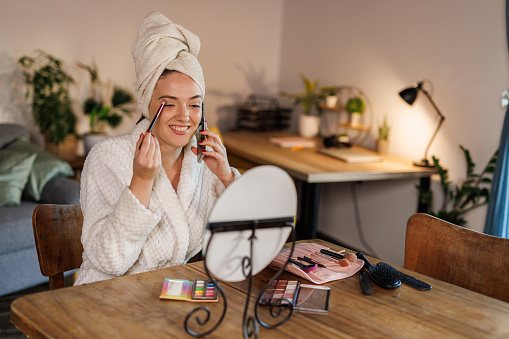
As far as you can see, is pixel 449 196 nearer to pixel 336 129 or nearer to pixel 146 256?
pixel 336 129

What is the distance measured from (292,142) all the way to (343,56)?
0.83 metres

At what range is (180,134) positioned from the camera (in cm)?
155

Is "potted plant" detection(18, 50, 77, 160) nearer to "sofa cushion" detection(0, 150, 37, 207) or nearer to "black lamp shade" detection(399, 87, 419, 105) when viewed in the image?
"sofa cushion" detection(0, 150, 37, 207)

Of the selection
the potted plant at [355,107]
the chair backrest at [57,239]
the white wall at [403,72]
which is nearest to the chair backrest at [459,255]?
the chair backrest at [57,239]

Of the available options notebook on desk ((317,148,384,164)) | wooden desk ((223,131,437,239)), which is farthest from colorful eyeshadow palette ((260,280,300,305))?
notebook on desk ((317,148,384,164))

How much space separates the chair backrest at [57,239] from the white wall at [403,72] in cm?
226

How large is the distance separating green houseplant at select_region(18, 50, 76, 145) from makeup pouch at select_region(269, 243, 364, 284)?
8.44 feet

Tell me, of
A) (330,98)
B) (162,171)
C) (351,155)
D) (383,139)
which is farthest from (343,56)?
(162,171)

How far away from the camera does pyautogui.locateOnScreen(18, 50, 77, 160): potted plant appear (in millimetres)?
3520

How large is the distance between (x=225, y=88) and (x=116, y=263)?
3.31 metres

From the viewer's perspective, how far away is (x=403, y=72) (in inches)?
136

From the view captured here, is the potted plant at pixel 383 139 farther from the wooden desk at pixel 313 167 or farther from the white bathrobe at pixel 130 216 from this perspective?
the white bathrobe at pixel 130 216

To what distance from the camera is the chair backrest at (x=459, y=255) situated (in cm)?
143

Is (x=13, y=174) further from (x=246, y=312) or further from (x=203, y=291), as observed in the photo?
(x=246, y=312)
